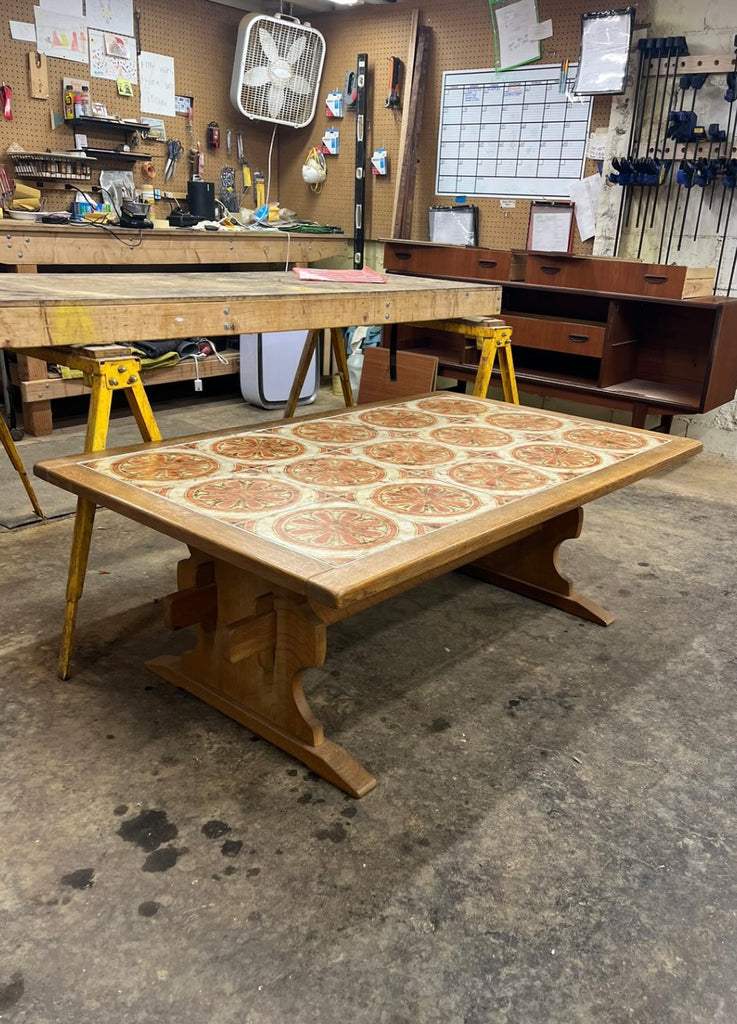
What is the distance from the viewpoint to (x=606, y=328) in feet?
Result: 11.6

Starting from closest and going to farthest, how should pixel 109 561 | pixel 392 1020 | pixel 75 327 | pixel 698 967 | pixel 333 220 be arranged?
pixel 392 1020 < pixel 698 967 < pixel 75 327 < pixel 109 561 < pixel 333 220

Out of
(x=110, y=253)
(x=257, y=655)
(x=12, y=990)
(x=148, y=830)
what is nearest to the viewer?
(x=12, y=990)

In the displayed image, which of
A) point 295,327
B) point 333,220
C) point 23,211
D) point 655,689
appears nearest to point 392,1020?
point 655,689

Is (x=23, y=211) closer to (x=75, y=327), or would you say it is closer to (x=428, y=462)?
(x=75, y=327)

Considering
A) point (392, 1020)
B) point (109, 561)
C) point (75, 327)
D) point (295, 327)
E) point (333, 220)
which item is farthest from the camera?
point (333, 220)

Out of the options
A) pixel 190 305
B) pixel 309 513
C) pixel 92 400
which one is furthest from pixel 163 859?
pixel 190 305

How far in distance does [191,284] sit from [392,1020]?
1.72 metres

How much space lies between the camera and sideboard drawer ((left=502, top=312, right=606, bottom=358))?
3.57 meters

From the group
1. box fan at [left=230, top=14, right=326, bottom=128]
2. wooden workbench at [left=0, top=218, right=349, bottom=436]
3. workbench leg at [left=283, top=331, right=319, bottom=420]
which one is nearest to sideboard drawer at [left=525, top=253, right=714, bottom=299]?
workbench leg at [left=283, top=331, right=319, bottom=420]

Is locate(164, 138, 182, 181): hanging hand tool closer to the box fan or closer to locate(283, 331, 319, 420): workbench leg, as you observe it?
the box fan

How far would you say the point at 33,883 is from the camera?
124 cm

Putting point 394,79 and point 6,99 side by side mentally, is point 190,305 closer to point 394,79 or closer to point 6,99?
point 6,99

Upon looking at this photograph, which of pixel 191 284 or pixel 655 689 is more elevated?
pixel 191 284

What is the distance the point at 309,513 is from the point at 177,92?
3.95 meters
